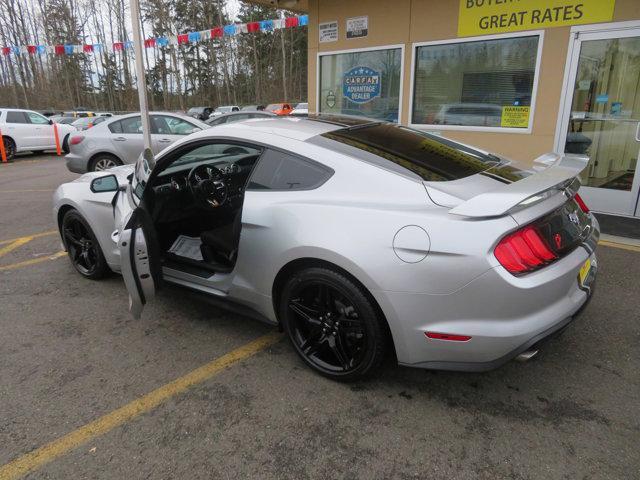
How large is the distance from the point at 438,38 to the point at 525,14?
124 cm

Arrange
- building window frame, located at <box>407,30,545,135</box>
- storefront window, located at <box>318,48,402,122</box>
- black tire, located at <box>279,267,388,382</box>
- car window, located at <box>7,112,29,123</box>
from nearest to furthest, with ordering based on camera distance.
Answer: black tire, located at <box>279,267,388,382</box>
building window frame, located at <box>407,30,545,135</box>
storefront window, located at <box>318,48,402,122</box>
car window, located at <box>7,112,29,123</box>

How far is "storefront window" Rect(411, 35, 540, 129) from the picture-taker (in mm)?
6297

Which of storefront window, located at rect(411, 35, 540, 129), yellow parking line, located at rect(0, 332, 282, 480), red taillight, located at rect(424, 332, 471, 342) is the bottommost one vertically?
yellow parking line, located at rect(0, 332, 282, 480)

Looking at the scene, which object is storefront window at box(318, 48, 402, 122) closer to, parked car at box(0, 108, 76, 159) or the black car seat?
the black car seat

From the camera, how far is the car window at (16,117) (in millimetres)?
14828

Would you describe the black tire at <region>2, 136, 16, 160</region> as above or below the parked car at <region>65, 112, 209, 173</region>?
below

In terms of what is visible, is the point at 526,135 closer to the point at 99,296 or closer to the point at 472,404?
the point at 472,404

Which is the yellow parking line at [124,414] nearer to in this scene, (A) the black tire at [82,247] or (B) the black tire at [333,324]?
(B) the black tire at [333,324]

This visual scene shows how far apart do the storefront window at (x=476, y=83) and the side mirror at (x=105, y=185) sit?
16.5ft

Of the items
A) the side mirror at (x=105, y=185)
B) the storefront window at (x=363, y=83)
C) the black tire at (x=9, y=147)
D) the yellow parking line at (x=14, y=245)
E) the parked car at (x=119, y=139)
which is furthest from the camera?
the black tire at (x=9, y=147)

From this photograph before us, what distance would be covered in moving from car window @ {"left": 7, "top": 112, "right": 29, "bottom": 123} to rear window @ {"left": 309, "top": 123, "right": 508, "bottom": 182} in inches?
618

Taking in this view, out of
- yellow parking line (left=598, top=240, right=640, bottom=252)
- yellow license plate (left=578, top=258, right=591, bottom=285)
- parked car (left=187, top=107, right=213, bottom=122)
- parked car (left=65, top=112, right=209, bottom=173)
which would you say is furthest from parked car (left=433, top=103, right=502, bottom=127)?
parked car (left=187, top=107, right=213, bottom=122)

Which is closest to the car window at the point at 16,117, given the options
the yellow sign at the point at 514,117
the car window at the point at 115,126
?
the car window at the point at 115,126

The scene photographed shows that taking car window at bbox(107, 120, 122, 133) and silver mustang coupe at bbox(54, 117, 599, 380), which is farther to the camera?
car window at bbox(107, 120, 122, 133)
